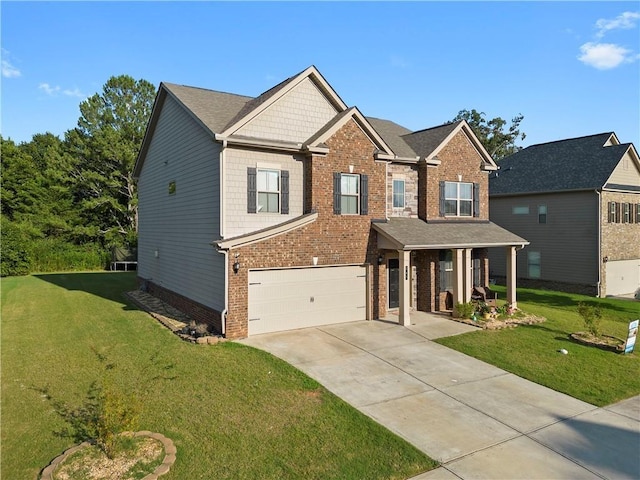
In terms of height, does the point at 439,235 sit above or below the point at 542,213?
below

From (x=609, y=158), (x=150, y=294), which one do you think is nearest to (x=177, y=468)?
(x=150, y=294)

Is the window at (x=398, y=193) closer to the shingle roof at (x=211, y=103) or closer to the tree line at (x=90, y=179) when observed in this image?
the shingle roof at (x=211, y=103)

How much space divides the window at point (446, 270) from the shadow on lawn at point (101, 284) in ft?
43.0

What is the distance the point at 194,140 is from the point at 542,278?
22.8 metres

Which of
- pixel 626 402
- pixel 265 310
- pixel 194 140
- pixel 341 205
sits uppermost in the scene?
pixel 194 140

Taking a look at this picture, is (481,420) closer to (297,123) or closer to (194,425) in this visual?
(194,425)

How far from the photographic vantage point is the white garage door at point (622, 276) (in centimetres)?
2495

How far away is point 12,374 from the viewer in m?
9.80

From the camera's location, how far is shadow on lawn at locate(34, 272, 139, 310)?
67.8 ft

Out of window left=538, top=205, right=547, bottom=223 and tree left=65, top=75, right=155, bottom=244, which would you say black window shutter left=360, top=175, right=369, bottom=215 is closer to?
window left=538, top=205, right=547, bottom=223

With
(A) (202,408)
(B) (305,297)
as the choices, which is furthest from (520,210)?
(A) (202,408)

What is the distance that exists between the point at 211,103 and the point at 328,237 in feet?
23.1

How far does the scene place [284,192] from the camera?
1450cm

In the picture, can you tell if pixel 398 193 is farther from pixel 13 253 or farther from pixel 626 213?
pixel 13 253
